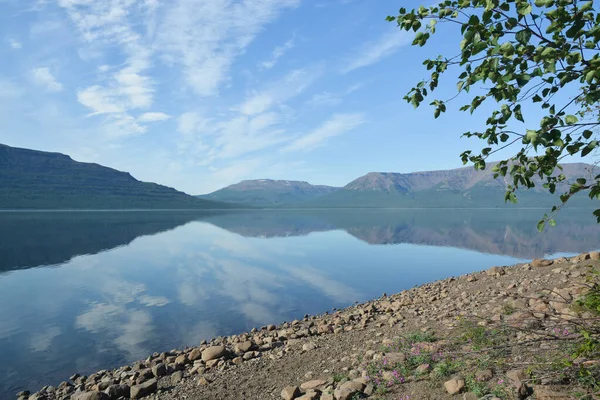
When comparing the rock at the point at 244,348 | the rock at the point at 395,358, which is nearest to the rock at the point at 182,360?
the rock at the point at 244,348

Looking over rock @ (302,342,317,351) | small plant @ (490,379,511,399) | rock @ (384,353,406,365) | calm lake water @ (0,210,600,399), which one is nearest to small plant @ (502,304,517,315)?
rock @ (384,353,406,365)

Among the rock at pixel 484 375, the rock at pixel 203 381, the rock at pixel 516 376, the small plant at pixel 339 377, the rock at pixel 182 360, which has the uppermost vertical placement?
the rock at pixel 516 376

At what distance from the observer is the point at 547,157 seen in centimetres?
443

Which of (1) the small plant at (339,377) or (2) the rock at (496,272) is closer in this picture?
(1) the small plant at (339,377)

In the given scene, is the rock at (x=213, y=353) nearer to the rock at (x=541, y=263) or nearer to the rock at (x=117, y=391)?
the rock at (x=117, y=391)

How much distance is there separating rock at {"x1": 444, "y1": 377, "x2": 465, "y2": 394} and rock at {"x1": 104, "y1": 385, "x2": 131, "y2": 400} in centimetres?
895

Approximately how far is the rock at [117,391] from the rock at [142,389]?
0.74 feet

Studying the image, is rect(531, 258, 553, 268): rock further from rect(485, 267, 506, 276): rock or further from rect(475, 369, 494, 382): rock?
rect(475, 369, 494, 382): rock

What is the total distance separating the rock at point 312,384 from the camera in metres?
8.67

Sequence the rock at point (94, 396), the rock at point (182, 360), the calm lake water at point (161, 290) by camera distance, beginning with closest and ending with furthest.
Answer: the rock at point (94, 396) → the rock at point (182, 360) → the calm lake water at point (161, 290)

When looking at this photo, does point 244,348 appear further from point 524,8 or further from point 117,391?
point 524,8

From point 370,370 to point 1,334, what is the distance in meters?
20.4

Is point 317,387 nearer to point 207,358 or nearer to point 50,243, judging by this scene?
point 207,358

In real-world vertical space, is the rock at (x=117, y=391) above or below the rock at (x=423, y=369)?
below
